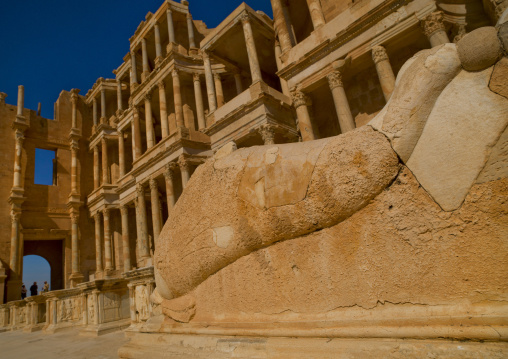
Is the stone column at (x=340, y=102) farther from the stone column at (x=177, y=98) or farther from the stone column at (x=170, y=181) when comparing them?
the stone column at (x=177, y=98)

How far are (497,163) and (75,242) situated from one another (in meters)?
25.2

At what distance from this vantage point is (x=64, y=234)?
2194 centimetres

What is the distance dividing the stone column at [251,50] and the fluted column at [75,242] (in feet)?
59.6

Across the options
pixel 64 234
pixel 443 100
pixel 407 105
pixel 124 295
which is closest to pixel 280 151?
pixel 407 105

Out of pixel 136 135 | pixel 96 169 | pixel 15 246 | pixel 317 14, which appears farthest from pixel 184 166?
pixel 15 246

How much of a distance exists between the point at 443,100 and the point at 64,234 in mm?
26003

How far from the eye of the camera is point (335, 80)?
31.8 feet

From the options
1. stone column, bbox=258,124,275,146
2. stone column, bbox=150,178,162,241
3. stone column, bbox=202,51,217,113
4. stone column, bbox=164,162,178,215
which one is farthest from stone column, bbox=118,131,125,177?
stone column, bbox=258,124,275,146

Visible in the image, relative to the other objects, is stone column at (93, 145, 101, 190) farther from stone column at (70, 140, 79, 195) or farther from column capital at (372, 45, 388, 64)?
column capital at (372, 45, 388, 64)

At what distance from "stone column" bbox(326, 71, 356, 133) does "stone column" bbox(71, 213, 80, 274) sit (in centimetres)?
2085

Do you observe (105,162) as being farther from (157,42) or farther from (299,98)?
(299,98)

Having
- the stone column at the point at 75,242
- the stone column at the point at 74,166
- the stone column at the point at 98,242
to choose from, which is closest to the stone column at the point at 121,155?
the stone column at the point at 98,242

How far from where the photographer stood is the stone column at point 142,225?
15818mm

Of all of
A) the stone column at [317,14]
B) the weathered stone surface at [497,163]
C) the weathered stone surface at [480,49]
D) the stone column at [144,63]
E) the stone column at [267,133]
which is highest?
the stone column at [144,63]
